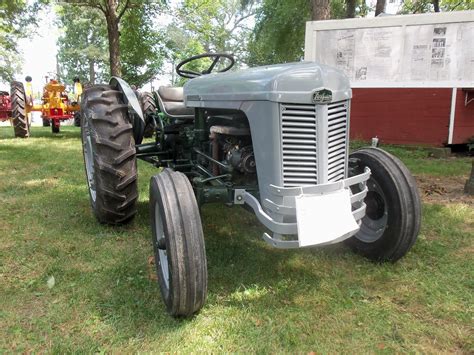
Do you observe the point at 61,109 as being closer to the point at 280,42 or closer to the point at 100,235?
the point at 100,235

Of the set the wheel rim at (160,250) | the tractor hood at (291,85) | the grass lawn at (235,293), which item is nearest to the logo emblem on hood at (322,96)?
the tractor hood at (291,85)

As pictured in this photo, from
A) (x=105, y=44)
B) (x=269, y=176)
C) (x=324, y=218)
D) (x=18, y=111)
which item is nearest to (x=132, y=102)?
(x=269, y=176)

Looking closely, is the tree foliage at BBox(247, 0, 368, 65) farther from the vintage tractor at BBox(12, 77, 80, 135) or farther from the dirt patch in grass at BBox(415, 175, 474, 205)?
the dirt patch in grass at BBox(415, 175, 474, 205)

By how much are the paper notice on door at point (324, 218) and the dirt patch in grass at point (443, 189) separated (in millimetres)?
2969

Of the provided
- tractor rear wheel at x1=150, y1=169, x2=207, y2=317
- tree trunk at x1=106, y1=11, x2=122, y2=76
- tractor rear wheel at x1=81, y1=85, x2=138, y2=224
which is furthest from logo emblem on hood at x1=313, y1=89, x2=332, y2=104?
tree trunk at x1=106, y1=11, x2=122, y2=76

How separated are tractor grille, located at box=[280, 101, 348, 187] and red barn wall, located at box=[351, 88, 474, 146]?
679 centimetres

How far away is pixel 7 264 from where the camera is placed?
325 centimetres

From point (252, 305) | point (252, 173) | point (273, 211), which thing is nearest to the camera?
point (273, 211)

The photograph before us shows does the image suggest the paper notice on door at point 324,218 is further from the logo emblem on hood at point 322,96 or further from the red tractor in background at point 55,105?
the red tractor in background at point 55,105

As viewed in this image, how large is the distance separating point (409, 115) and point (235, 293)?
7.26 m

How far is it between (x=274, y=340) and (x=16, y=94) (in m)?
10.8

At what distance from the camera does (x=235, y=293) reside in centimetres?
281

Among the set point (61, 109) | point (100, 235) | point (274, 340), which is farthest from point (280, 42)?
point (274, 340)

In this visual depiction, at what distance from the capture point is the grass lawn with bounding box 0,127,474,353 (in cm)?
232
